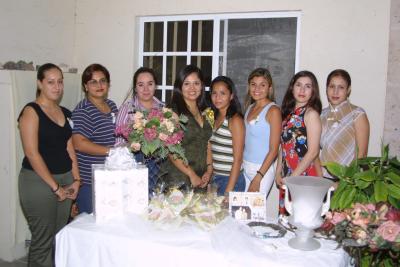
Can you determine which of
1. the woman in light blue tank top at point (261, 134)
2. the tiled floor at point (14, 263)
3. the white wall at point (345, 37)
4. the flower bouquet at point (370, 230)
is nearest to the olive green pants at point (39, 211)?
the tiled floor at point (14, 263)

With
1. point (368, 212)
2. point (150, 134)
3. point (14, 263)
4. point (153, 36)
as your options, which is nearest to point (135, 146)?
point (150, 134)

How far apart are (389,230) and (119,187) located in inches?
50.3

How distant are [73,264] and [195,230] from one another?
649mm

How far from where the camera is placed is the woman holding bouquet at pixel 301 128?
2855 mm

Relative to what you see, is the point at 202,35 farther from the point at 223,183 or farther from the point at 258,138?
→ the point at 223,183

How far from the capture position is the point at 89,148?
2.96m

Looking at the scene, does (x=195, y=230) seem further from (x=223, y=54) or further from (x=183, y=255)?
(x=223, y=54)

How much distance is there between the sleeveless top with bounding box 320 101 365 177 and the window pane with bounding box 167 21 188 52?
1.95m

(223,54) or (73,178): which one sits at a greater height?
(223,54)

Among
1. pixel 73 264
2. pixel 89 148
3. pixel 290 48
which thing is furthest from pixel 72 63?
pixel 73 264

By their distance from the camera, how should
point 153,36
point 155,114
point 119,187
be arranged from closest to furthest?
1. point 119,187
2. point 155,114
3. point 153,36

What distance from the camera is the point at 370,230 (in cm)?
153

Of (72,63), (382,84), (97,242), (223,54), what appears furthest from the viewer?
(72,63)

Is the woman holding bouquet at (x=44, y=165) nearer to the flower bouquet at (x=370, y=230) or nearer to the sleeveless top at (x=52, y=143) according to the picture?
the sleeveless top at (x=52, y=143)
